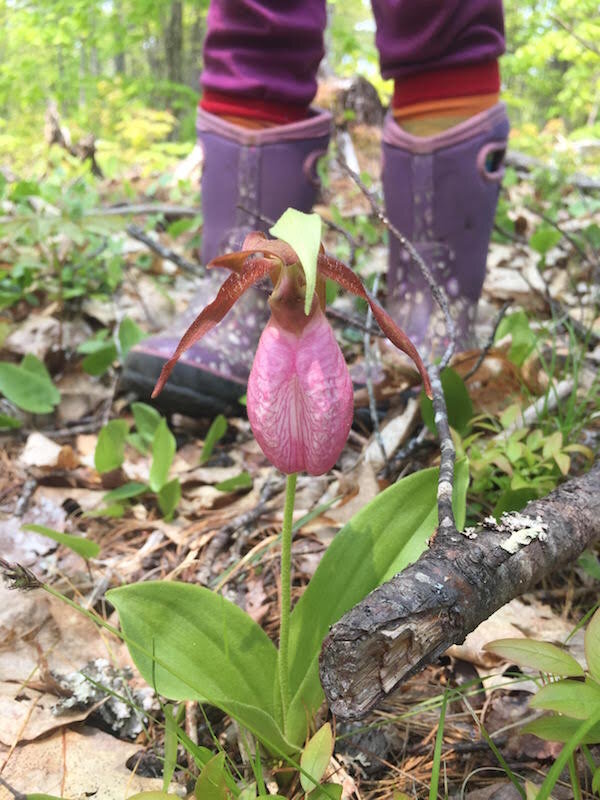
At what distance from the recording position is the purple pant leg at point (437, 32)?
149 cm

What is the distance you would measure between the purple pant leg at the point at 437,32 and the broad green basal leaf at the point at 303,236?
1253 mm

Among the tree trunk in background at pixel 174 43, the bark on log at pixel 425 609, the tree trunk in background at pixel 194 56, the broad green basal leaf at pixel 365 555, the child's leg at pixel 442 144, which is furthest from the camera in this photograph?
the tree trunk in background at pixel 194 56

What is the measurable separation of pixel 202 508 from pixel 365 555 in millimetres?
685

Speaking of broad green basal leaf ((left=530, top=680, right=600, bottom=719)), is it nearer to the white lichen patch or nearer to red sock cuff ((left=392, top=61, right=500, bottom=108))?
the white lichen patch

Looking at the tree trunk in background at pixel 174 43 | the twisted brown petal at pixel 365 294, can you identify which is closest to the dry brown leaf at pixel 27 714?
the twisted brown petal at pixel 365 294

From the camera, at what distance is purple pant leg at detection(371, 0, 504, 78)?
1485 mm

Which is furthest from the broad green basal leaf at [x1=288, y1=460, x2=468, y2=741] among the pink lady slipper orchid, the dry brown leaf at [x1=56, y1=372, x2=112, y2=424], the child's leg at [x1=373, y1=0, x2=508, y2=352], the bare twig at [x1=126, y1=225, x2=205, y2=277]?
the bare twig at [x1=126, y1=225, x2=205, y2=277]

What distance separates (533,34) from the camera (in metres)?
6.17

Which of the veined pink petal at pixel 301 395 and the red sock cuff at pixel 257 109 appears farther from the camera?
the red sock cuff at pixel 257 109

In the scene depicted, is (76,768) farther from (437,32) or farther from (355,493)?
(437,32)

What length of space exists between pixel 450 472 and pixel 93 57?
18.1 meters

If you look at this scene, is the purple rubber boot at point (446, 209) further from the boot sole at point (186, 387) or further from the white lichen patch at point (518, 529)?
the white lichen patch at point (518, 529)

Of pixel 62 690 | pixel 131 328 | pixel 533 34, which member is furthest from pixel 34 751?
pixel 533 34

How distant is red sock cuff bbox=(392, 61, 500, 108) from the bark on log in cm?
120
